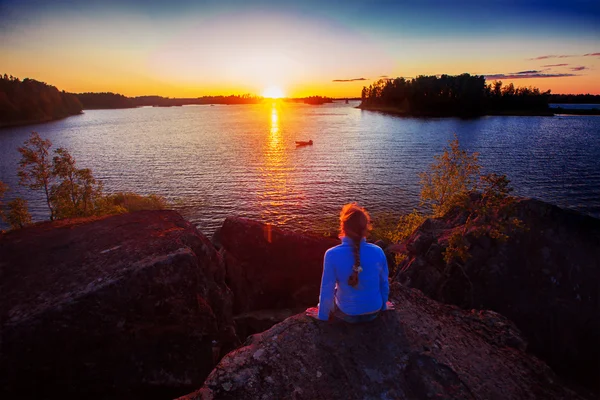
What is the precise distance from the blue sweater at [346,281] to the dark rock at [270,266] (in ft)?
39.1

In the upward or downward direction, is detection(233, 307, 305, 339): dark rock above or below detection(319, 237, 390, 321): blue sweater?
below

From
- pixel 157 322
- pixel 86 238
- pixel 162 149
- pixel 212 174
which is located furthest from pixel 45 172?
pixel 162 149

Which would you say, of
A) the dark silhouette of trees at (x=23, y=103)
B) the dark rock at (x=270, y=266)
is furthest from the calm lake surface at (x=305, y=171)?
the dark silhouette of trees at (x=23, y=103)

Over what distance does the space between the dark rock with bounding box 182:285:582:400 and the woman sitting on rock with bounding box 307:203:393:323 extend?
590 millimetres

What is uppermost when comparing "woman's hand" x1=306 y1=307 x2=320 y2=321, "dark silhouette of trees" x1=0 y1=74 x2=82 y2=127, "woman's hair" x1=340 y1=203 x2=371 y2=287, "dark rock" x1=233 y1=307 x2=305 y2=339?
"dark silhouette of trees" x1=0 y1=74 x2=82 y2=127

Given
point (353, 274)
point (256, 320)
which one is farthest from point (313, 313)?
point (256, 320)

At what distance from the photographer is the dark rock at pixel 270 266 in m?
18.7

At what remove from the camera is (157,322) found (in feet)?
34.3

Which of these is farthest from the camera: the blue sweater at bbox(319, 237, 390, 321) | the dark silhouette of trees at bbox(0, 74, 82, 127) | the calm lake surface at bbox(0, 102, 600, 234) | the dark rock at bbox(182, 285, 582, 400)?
the dark silhouette of trees at bbox(0, 74, 82, 127)

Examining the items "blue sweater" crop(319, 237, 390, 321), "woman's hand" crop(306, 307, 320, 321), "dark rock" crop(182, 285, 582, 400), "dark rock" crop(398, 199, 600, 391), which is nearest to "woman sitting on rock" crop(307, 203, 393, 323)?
"blue sweater" crop(319, 237, 390, 321)

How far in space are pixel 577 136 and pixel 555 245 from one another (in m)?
118

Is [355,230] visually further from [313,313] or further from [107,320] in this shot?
[107,320]

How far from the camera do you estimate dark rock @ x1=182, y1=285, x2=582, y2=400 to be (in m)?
6.23

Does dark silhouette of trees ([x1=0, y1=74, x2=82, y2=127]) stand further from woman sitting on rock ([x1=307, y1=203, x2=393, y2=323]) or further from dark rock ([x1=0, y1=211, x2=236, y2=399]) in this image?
woman sitting on rock ([x1=307, y1=203, x2=393, y2=323])
